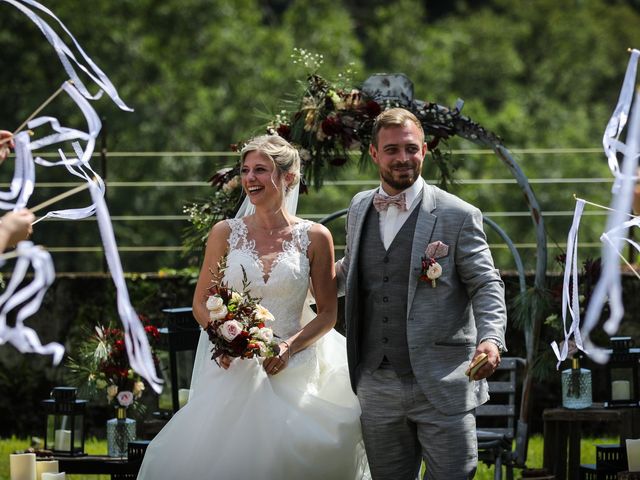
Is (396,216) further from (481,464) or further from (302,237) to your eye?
(481,464)

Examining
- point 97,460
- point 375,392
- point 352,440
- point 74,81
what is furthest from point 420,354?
point 97,460

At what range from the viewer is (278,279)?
570 cm

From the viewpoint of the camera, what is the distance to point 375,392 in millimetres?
5145

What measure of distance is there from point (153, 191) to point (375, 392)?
1507 cm

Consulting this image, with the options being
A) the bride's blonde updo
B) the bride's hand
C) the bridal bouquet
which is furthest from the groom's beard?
the bride's hand

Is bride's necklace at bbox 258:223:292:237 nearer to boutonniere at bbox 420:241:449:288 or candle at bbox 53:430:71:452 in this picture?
boutonniere at bbox 420:241:449:288

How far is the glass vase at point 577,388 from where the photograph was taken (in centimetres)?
686

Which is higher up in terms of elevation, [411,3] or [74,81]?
[411,3]

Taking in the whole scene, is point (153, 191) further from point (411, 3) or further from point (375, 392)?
point (375, 392)

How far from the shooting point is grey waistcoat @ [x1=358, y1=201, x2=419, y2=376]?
510 centimetres

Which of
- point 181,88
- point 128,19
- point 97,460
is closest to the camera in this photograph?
point 97,460

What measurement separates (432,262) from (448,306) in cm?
21

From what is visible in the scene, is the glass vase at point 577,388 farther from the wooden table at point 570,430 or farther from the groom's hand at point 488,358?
the groom's hand at point 488,358

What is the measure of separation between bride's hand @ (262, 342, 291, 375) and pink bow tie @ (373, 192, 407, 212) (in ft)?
2.58
